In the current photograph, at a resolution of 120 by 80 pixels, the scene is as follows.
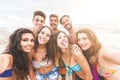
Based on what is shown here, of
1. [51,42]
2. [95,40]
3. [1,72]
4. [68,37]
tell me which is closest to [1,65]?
[1,72]

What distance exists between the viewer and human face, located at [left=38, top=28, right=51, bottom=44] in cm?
183

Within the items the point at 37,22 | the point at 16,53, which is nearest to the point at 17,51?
the point at 16,53

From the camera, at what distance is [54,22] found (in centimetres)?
183

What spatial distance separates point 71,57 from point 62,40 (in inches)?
5.5

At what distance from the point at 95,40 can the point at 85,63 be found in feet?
0.60

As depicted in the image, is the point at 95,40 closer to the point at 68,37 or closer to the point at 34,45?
the point at 68,37

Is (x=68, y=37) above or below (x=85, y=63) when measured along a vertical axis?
above

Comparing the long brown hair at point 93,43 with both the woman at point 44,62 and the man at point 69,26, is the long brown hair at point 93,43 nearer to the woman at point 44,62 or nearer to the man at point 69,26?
the man at point 69,26

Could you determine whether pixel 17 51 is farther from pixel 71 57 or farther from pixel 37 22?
pixel 71 57

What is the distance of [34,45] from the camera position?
6.02ft

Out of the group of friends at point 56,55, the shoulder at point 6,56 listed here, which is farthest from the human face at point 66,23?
the shoulder at point 6,56

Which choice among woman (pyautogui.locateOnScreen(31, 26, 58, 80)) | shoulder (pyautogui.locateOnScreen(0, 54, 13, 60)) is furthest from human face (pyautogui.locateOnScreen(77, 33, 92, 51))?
shoulder (pyautogui.locateOnScreen(0, 54, 13, 60))

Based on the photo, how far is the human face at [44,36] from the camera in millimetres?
1833

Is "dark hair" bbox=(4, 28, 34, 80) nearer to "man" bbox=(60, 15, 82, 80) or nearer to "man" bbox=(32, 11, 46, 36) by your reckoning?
"man" bbox=(32, 11, 46, 36)
